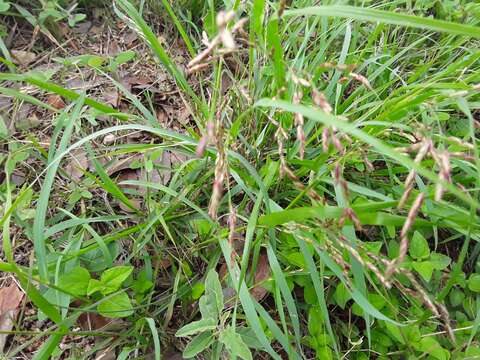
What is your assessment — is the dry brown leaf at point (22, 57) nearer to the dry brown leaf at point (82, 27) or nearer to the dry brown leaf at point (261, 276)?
the dry brown leaf at point (82, 27)

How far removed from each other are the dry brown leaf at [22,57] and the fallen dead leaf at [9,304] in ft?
3.01

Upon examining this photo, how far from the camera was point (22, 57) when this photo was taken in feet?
5.72

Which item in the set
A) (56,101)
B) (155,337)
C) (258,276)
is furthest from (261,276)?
(56,101)

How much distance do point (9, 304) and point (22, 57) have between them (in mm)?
1005

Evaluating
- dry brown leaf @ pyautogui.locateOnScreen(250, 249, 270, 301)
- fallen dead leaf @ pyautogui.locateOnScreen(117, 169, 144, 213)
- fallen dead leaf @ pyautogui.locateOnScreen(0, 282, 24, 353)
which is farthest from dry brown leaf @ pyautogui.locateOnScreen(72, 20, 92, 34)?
dry brown leaf @ pyautogui.locateOnScreen(250, 249, 270, 301)

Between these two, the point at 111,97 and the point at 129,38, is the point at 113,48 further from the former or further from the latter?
the point at 111,97

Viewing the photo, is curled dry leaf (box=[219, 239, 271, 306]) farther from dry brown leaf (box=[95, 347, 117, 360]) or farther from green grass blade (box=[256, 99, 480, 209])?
green grass blade (box=[256, 99, 480, 209])

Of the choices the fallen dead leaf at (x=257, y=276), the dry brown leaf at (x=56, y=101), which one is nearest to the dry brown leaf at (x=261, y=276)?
the fallen dead leaf at (x=257, y=276)

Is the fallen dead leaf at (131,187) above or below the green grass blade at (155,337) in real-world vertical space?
above

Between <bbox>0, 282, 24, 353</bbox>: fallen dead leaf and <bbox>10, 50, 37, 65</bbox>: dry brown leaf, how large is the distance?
0.92 metres

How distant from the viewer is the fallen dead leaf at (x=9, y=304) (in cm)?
123

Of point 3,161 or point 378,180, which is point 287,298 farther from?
point 3,161

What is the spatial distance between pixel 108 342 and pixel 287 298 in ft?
1.63

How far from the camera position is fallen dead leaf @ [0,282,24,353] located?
1.23 m
